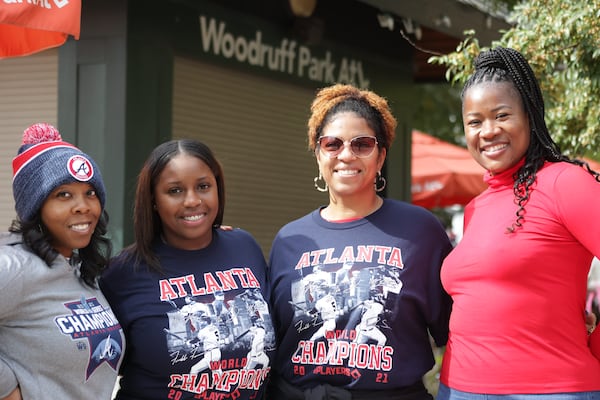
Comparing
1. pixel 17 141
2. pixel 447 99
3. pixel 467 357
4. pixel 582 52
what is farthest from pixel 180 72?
pixel 447 99

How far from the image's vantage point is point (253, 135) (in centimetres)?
837

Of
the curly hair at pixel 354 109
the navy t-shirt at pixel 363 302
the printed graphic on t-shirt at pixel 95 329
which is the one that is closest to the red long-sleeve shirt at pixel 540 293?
the navy t-shirt at pixel 363 302

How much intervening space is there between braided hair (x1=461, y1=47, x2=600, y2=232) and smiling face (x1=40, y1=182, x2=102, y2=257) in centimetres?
148

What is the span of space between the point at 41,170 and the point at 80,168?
14 cm

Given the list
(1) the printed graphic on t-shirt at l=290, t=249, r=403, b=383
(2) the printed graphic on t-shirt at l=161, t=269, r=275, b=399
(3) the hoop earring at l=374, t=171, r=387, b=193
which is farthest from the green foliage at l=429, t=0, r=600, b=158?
(2) the printed graphic on t-shirt at l=161, t=269, r=275, b=399

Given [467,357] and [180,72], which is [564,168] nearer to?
[467,357]

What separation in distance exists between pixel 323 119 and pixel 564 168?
3.79 ft

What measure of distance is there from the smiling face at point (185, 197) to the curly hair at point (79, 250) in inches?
10.1

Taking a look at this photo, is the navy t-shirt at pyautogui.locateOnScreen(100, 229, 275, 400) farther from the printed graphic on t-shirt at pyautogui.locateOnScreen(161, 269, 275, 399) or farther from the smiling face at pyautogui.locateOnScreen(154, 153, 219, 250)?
the smiling face at pyautogui.locateOnScreen(154, 153, 219, 250)

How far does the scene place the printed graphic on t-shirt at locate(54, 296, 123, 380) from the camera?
3.06 meters

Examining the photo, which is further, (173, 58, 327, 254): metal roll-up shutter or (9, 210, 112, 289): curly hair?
(173, 58, 327, 254): metal roll-up shutter

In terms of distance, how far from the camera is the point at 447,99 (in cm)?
1538

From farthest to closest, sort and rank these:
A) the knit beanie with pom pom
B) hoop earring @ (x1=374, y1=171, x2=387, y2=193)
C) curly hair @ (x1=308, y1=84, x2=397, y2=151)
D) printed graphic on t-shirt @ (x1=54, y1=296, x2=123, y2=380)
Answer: hoop earring @ (x1=374, y1=171, x2=387, y2=193) → curly hair @ (x1=308, y1=84, x2=397, y2=151) → the knit beanie with pom pom → printed graphic on t-shirt @ (x1=54, y1=296, x2=123, y2=380)

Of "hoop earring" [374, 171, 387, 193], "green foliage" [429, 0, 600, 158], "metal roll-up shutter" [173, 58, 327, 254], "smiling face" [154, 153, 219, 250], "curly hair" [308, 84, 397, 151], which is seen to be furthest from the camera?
"metal roll-up shutter" [173, 58, 327, 254]
